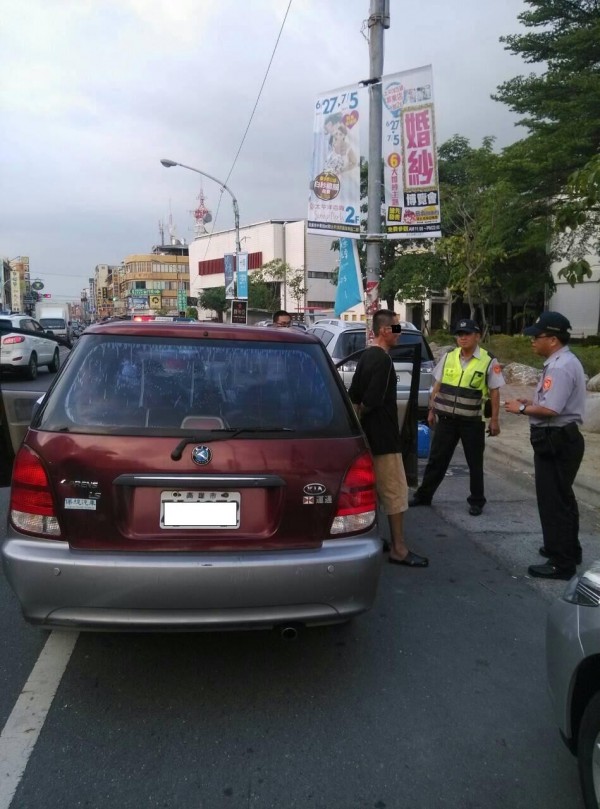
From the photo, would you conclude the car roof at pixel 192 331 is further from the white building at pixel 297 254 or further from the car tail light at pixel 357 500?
the white building at pixel 297 254

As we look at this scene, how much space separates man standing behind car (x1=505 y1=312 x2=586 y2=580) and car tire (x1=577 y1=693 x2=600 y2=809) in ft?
8.04

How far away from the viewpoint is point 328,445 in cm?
299

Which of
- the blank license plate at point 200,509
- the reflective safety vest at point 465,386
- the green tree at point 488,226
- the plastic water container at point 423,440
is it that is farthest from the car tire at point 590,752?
the green tree at point 488,226

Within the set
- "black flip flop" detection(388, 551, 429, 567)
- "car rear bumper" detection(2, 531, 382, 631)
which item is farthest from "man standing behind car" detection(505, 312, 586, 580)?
"car rear bumper" detection(2, 531, 382, 631)

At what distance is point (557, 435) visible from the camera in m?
4.43

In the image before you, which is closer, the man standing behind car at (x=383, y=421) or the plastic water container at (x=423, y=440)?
the man standing behind car at (x=383, y=421)

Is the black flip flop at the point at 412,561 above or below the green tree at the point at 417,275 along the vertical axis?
below

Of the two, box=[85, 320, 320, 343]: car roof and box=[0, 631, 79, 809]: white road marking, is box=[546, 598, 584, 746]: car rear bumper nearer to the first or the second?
box=[85, 320, 320, 343]: car roof

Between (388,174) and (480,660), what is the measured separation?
705 cm

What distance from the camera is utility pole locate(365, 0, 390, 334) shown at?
8.73 m

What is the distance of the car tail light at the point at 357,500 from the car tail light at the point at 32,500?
4.06ft

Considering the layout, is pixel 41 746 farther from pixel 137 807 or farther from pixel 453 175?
pixel 453 175

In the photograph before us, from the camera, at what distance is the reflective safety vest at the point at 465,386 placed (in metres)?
5.73

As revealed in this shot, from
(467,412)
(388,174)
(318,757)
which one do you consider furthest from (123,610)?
(388,174)
